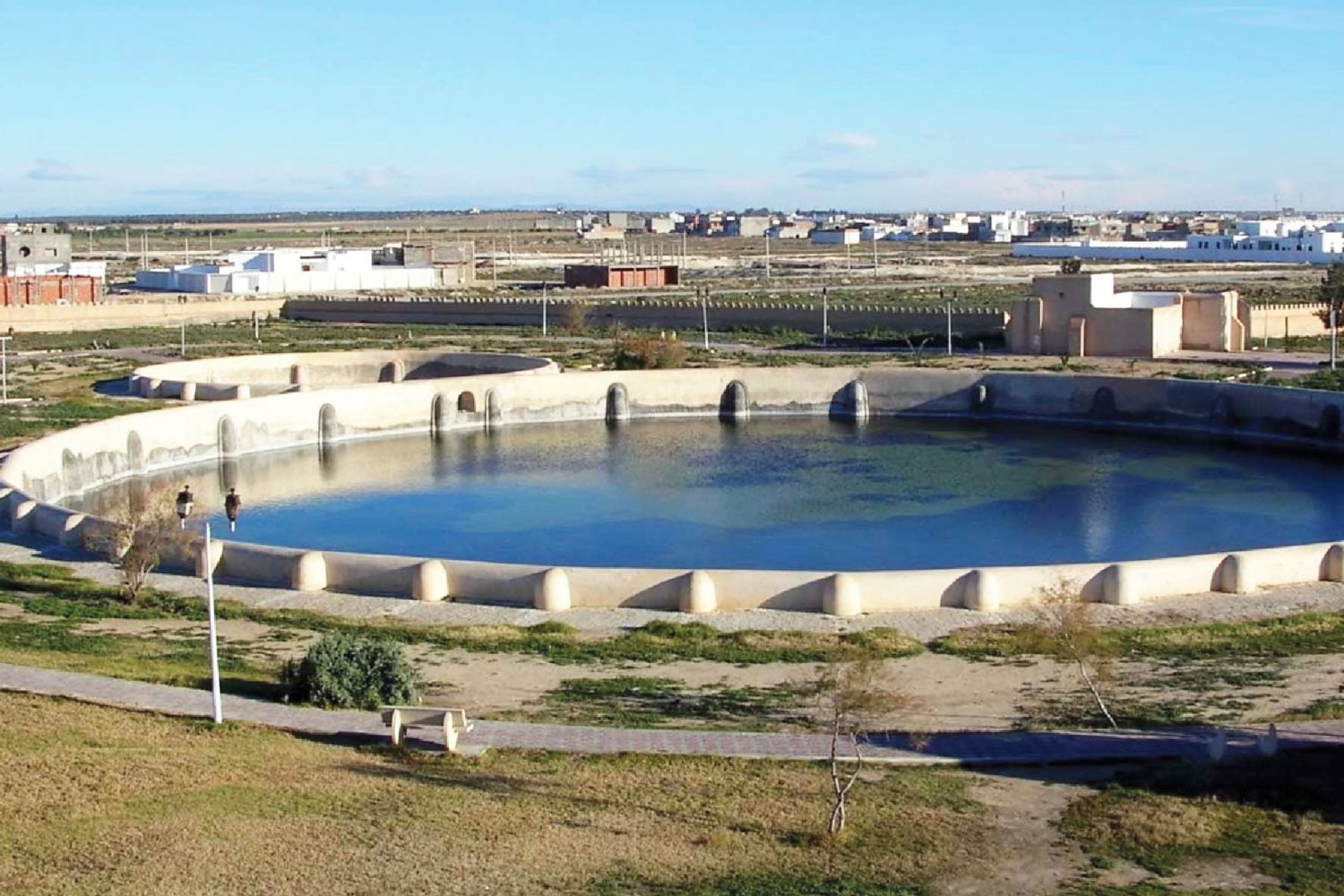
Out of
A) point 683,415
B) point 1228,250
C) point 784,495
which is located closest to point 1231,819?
point 784,495

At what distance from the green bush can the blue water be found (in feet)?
32.5

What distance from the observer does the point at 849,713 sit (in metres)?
15.4

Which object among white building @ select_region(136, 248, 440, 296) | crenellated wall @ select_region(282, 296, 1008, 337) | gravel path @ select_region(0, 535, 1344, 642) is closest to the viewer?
gravel path @ select_region(0, 535, 1344, 642)

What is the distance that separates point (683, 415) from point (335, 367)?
37.6ft

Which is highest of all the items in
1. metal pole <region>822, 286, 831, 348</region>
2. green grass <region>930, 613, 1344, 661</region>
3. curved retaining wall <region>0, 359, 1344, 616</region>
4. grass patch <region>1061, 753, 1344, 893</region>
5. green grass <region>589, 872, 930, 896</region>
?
metal pole <region>822, 286, 831, 348</region>

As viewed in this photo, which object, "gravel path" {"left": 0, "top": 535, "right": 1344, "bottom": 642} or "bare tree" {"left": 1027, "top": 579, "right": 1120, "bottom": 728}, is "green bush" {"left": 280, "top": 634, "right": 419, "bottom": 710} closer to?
"gravel path" {"left": 0, "top": 535, "right": 1344, "bottom": 642}

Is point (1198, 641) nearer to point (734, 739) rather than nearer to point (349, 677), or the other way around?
point (734, 739)

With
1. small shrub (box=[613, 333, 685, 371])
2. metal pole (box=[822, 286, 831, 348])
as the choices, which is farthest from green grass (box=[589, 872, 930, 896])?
metal pole (box=[822, 286, 831, 348])

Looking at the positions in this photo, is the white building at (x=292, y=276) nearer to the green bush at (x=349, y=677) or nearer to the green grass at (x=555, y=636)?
the green grass at (x=555, y=636)

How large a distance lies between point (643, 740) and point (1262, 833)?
5.05m

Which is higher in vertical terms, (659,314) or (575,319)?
(659,314)

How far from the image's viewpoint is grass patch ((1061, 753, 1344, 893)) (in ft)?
39.9

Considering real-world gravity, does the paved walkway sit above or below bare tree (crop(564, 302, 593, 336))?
below

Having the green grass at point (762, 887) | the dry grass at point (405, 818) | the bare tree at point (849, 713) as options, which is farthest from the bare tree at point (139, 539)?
the green grass at point (762, 887)
